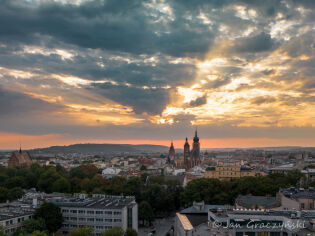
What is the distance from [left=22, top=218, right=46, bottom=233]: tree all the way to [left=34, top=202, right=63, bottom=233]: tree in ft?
8.21

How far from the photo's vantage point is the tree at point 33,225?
58.7 m

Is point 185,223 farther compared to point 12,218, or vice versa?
point 12,218

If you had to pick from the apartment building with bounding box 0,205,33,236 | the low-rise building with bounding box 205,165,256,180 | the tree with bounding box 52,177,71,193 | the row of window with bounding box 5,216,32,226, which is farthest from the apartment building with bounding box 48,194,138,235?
the low-rise building with bounding box 205,165,256,180

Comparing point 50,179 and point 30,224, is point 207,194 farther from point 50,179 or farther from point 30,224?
point 50,179

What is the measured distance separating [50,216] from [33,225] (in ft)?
15.8

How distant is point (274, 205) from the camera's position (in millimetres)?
61719

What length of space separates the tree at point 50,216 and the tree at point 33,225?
250 cm

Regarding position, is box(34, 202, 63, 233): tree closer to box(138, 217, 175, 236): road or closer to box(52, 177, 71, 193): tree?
box(138, 217, 175, 236): road

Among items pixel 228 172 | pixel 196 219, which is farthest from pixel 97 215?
pixel 228 172

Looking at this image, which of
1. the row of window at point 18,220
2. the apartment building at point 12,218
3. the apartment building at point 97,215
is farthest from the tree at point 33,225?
the apartment building at point 97,215

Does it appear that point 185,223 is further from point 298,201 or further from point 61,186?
point 61,186

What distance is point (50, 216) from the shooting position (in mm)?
64188

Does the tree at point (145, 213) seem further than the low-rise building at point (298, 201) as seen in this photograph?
Yes

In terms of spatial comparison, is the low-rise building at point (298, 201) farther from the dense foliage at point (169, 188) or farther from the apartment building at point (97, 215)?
the apartment building at point (97, 215)
